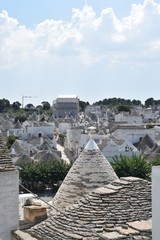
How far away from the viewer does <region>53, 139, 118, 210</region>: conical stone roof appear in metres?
14.1

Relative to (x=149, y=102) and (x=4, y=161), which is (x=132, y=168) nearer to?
(x=4, y=161)

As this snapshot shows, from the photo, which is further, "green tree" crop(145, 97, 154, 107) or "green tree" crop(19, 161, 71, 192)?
"green tree" crop(145, 97, 154, 107)

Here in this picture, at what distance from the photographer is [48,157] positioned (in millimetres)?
45812

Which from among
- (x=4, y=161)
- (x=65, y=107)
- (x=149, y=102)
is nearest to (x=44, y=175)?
(x=4, y=161)

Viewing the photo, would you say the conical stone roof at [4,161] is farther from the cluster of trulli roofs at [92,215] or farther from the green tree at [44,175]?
the green tree at [44,175]

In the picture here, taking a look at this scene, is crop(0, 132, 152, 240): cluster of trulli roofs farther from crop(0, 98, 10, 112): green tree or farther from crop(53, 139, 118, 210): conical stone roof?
crop(0, 98, 10, 112): green tree

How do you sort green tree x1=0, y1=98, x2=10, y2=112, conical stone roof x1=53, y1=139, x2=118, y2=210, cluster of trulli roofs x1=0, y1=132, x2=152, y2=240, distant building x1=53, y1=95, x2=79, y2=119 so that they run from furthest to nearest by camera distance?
green tree x1=0, y1=98, x2=10, y2=112, distant building x1=53, y1=95, x2=79, y2=119, conical stone roof x1=53, y1=139, x2=118, y2=210, cluster of trulli roofs x1=0, y1=132, x2=152, y2=240

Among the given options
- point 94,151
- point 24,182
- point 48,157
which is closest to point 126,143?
point 48,157

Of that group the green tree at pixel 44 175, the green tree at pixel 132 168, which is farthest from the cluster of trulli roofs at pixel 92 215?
the green tree at pixel 44 175

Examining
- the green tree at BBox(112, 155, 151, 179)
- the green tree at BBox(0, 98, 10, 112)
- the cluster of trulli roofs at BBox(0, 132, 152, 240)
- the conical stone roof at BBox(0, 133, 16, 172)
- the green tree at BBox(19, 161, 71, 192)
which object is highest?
the green tree at BBox(0, 98, 10, 112)

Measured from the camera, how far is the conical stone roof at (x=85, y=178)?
14.1 meters

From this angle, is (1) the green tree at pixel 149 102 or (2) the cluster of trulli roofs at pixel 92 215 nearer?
(2) the cluster of trulli roofs at pixel 92 215

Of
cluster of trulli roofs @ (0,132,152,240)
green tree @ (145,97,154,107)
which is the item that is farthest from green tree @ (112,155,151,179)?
green tree @ (145,97,154,107)

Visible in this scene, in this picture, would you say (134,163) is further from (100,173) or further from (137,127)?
(137,127)
